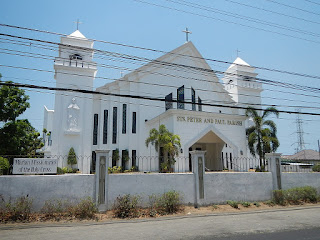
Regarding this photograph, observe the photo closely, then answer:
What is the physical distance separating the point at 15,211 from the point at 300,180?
45.2ft

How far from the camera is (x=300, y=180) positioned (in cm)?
1410

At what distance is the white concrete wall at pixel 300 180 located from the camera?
13.7 m

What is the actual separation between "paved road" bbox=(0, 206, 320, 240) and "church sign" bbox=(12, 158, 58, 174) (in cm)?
240

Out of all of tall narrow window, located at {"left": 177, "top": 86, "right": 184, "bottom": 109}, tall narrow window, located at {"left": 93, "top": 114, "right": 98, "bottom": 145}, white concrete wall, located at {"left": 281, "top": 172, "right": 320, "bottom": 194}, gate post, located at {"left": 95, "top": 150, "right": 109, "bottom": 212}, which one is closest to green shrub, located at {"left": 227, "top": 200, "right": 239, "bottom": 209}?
white concrete wall, located at {"left": 281, "top": 172, "right": 320, "bottom": 194}

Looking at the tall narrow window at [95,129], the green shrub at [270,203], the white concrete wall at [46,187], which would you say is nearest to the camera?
the white concrete wall at [46,187]

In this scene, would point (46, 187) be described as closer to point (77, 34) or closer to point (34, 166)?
point (34, 166)

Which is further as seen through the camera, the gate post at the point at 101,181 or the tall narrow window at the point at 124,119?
the tall narrow window at the point at 124,119

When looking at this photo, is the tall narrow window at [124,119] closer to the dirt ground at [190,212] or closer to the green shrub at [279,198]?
the dirt ground at [190,212]

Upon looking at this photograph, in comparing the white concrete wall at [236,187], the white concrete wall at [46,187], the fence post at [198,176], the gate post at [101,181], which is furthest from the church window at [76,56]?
the white concrete wall at [236,187]

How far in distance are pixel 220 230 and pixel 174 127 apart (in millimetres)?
11654

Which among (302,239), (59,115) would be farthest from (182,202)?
(59,115)

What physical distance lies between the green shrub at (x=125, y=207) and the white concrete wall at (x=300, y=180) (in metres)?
8.21

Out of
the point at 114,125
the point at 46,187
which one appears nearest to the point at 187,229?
the point at 46,187

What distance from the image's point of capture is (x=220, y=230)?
818cm
